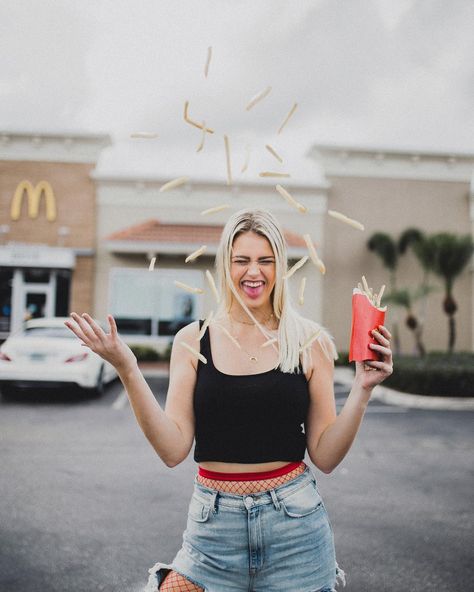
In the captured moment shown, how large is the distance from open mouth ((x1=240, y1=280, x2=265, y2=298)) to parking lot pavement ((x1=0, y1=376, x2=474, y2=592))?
2403mm

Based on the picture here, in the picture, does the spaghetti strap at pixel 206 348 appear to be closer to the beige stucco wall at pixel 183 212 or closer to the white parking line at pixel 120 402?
the white parking line at pixel 120 402

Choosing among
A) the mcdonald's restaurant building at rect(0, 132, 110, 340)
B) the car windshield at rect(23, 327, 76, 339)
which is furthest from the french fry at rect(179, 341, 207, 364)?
the mcdonald's restaurant building at rect(0, 132, 110, 340)

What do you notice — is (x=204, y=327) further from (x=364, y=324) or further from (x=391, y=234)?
(x=391, y=234)

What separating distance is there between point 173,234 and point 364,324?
1757cm

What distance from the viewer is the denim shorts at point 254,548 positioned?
200cm

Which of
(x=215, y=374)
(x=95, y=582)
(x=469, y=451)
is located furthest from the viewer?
(x=469, y=451)

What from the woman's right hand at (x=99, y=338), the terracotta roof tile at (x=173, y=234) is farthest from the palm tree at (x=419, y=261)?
the woman's right hand at (x=99, y=338)

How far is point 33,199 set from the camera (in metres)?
19.6

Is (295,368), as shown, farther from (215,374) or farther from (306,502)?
(306,502)

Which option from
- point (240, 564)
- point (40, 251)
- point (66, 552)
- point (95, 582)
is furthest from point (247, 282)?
point (40, 251)

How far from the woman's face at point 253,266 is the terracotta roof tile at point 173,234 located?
16.4m

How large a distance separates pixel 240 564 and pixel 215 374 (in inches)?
25.7

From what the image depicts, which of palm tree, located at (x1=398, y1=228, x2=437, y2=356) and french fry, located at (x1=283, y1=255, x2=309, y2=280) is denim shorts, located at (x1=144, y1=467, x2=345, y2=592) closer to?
french fry, located at (x1=283, y1=255, x2=309, y2=280)

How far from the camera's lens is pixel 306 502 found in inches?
81.7
